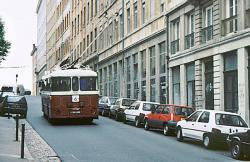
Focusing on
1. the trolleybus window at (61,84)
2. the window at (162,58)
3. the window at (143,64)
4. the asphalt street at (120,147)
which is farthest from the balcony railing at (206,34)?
the window at (143,64)

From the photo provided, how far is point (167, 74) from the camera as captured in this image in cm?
3506

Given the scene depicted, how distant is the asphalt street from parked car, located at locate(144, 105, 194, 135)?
1.87 ft

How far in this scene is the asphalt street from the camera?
14992 millimetres

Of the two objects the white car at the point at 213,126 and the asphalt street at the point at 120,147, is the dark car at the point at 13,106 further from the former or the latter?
the white car at the point at 213,126

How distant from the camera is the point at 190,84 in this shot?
3148 cm

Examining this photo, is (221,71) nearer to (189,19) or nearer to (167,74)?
(189,19)

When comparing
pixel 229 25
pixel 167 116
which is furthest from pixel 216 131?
pixel 229 25

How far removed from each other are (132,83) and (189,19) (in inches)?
518

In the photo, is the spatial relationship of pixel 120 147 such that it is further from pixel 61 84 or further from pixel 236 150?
pixel 61 84

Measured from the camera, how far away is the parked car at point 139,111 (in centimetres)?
2719

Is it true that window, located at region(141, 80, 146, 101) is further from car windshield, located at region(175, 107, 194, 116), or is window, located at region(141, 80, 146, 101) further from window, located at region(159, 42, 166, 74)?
car windshield, located at region(175, 107, 194, 116)

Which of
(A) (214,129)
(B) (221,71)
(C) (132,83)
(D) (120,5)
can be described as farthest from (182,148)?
(D) (120,5)

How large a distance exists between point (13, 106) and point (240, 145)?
22374mm

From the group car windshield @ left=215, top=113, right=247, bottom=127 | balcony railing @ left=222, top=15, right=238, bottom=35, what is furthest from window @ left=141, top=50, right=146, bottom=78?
car windshield @ left=215, top=113, right=247, bottom=127
